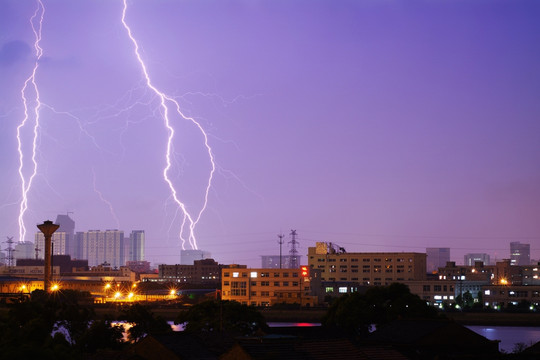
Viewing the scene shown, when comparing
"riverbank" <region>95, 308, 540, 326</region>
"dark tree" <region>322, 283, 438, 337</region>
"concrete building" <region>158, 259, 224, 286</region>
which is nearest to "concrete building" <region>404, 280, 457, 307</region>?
"riverbank" <region>95, 308, 540, 326</region>

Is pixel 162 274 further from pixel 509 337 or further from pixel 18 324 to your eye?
pixel 18 324

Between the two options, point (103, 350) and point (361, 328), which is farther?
point (361, 328)

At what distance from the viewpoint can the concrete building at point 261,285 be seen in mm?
95625

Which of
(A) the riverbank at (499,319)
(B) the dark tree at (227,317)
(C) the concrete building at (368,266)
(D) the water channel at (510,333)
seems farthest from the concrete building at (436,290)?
(B) the dark tree at (227,317)

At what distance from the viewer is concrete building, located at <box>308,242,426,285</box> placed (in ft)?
369

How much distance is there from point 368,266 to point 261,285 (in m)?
23.0

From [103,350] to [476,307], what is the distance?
220 feet

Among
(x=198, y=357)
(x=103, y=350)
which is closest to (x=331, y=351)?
(x=198, y=357)

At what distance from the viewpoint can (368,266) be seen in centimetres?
11444

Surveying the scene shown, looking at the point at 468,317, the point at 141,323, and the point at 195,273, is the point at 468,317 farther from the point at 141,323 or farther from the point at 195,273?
the point at 195,273

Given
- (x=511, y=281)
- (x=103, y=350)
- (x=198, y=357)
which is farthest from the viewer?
(x=511, y=281)

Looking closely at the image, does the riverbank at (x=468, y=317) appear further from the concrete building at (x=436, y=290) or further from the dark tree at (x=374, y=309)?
the dark tree at (x=374, y=309)

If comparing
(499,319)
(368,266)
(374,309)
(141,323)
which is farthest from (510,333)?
(368,266)

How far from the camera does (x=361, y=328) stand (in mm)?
46250
